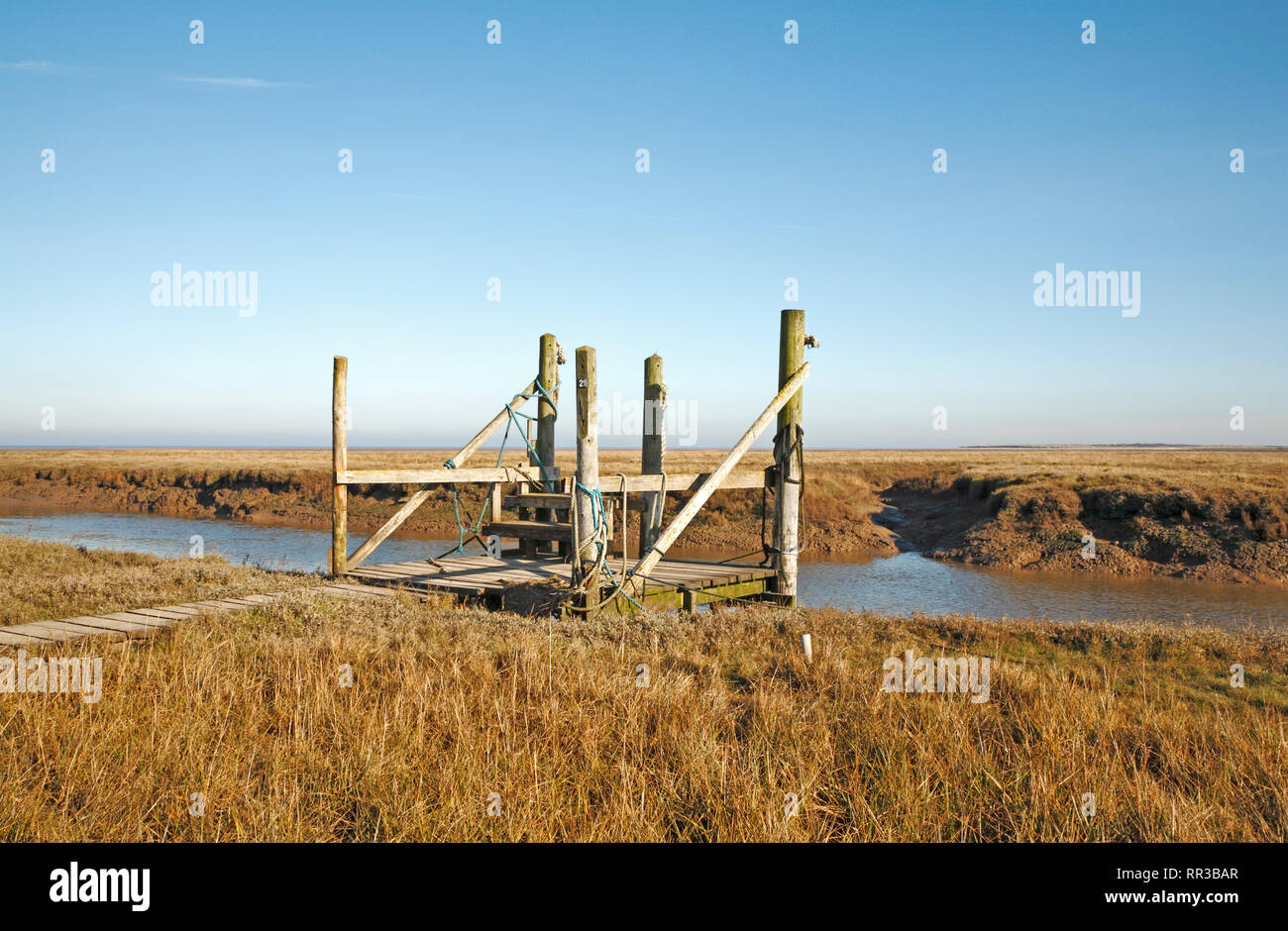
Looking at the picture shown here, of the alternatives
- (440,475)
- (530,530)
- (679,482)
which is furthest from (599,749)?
(440,475)

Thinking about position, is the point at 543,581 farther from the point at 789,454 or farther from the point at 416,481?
the point at 789,454

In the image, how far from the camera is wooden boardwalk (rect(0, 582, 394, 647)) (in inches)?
290

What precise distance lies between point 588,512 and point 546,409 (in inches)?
161

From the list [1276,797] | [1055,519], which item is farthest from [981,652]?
[1055,519]

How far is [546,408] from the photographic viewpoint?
1307 cm

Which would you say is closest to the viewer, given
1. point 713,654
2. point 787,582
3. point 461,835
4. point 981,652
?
point 461,835

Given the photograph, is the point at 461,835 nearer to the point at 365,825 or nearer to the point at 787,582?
the point at 365,825

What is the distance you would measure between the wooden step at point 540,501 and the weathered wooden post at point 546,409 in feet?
3.70

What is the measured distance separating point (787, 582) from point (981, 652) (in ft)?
9.68

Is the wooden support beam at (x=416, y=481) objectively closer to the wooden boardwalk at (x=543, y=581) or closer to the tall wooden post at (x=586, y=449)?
the wooden boardwalk at (x=543, y=581)

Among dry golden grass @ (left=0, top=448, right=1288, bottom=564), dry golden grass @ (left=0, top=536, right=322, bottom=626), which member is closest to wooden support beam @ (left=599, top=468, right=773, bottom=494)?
dry golden grass @ (left=0, top=536, right=322, bottom=626)

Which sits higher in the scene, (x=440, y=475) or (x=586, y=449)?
(x=586, y=449)

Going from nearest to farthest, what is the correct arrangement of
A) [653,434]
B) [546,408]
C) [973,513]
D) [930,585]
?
[653,434], [546,408], [930,585], [973,513]

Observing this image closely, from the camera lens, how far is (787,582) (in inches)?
441
